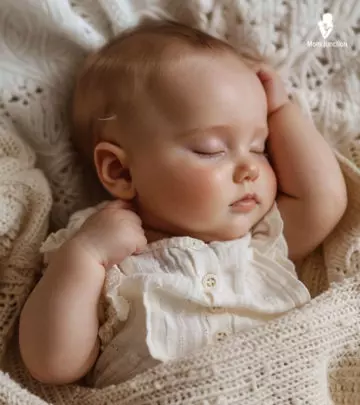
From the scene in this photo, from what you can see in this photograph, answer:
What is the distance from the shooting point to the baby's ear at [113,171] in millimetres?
1106

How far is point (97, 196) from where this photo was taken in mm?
1254

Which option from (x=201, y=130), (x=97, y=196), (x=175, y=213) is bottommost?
(x=97, y=196)

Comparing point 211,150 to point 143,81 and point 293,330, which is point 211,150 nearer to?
point 143,81

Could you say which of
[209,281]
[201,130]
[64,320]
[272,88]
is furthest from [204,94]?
[64,320]

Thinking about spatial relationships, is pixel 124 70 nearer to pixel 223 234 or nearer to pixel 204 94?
pixel 204 94

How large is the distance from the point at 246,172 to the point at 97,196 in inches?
12.2

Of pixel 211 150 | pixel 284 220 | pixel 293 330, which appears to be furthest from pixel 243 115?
pixel 293 330

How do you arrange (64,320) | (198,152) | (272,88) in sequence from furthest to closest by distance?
(272,88)
(198,152)
(64,320)

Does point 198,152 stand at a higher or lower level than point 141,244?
higher

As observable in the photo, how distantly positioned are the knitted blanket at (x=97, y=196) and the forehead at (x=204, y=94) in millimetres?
153

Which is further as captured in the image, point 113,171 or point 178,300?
point 113,171

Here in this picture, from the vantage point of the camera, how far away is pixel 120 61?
3.67ft

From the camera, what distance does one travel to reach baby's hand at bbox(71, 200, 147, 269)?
3.37 ft

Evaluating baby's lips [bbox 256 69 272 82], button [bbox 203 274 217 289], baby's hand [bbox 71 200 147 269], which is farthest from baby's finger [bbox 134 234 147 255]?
baby's lips [bbox 256 69 272 82]
